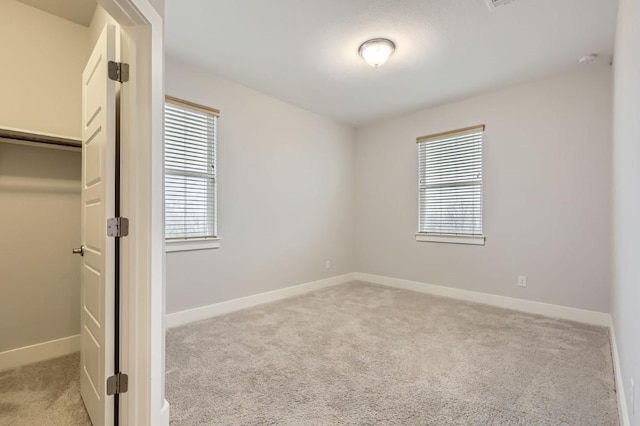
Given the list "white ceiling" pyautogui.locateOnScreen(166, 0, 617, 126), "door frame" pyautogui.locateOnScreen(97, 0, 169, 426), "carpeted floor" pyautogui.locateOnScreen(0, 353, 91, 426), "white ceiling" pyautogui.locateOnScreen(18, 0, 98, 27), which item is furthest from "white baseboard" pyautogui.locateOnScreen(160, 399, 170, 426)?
"white ceiling" pyautogui.locateOnScreen(18, 0, 98, 27)

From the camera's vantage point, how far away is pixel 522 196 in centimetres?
363

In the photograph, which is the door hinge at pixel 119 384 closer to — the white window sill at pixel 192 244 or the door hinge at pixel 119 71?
A: the door hinge at pixel 119 71

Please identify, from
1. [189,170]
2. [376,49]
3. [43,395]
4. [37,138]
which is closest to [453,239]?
[376,49]

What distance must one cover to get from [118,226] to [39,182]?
156cm

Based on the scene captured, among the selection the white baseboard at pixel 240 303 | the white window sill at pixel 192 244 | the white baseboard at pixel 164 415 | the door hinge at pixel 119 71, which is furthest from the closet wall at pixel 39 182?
the white baseboard at pixel 164 415

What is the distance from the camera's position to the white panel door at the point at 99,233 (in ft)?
4.80

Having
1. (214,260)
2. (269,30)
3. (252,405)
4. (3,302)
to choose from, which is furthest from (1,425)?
(269,30)

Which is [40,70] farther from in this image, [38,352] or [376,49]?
[376,49]

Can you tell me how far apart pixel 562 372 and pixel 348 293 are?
256 centimetres

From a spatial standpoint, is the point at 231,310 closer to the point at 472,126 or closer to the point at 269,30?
the point at 269,30

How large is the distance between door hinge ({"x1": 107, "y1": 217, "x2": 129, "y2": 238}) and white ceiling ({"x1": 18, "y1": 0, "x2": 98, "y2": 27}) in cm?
194

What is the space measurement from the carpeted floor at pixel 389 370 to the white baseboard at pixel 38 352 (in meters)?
0.76

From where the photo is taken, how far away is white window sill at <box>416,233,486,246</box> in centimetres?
396

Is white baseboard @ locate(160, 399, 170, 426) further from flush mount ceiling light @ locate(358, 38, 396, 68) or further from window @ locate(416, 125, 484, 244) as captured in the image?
window @ locate(416, 125, 484, 244)
